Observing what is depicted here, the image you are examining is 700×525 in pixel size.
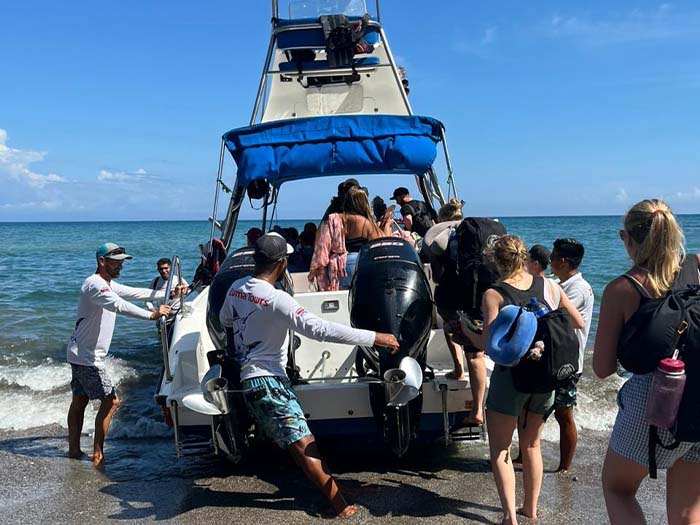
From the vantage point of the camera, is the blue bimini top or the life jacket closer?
the life jacket

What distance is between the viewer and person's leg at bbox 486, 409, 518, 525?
10.4 ft

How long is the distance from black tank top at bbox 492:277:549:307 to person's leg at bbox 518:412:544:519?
596 millimetres

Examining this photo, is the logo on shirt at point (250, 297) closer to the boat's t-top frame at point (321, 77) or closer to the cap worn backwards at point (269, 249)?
the cap worn backwards at point (269, 249)

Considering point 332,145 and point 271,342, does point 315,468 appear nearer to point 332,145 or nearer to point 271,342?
point 271,342

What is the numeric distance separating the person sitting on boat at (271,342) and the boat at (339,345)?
148 mm

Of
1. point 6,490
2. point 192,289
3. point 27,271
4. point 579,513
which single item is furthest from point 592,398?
point 27,271

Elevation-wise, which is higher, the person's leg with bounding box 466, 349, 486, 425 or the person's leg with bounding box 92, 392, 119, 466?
the person's leg with bounding box 466, 349, 486, 425

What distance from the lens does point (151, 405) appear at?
6680 millimetres

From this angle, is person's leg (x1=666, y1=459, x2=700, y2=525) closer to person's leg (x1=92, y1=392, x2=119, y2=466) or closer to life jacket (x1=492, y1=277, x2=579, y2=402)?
life jacket (x1=492, y1=277, x2=579, y2=402)

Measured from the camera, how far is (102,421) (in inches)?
186

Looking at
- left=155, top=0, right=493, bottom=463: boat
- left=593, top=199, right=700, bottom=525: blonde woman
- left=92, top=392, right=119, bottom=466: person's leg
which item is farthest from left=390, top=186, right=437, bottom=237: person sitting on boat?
left=593, top=199, right=700, bottom=525: blonde woman

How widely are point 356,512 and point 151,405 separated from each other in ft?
12.1

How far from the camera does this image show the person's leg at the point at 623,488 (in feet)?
7.73

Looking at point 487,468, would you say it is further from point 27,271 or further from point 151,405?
point 27,271
